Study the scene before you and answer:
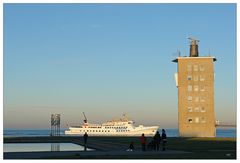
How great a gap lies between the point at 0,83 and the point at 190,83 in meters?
64.4

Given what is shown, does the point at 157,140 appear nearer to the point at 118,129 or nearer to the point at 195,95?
the point at 195,95

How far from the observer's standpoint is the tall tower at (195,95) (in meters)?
81.5

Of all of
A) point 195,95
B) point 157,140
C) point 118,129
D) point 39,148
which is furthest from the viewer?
point 118,129

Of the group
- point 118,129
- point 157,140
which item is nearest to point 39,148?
point 157,140

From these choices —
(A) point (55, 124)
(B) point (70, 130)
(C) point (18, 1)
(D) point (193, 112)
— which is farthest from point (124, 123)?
(C) point (18, 1)

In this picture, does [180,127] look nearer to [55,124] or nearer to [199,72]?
[199,72]

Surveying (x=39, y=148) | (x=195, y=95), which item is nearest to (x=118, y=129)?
(x=195, y=95)

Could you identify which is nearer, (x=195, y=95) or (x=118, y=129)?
(x=195, y=95)

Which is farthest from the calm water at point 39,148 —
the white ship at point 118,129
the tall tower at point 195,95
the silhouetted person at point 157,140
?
the white ship at point 118,129

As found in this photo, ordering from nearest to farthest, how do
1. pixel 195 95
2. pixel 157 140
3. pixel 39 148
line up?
pixel 157 140, pixel 39 148, pixel 195 95

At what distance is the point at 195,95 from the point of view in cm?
8262

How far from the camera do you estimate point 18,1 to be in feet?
84.6

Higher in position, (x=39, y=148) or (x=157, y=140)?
(x=157, y=140)

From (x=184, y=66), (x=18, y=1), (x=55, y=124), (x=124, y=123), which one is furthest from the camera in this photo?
(x=124, y=123)
